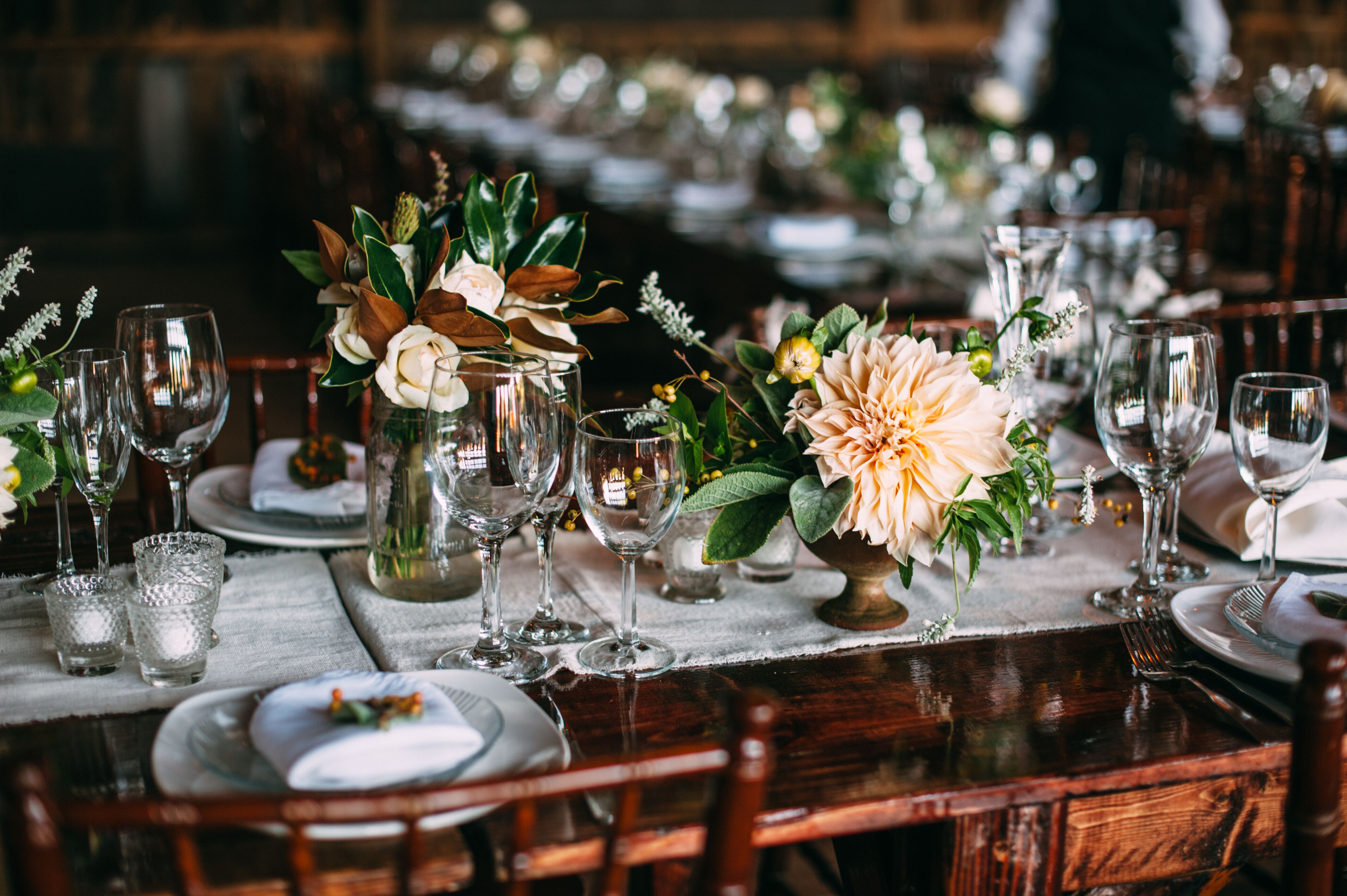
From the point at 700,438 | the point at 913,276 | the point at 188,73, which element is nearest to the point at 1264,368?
the point at 913,276

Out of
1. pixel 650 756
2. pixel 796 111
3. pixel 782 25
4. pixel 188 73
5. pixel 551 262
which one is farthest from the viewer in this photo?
pixel 782 25

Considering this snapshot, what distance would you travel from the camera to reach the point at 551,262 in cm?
130

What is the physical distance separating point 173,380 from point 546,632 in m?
0.44

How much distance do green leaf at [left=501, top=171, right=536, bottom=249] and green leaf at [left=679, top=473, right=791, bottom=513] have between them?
0.34 meters

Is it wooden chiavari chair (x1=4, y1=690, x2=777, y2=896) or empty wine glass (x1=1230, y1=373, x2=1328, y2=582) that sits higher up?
empty wine glass (x1=1230, y1=373, x2=1328, y2=582)

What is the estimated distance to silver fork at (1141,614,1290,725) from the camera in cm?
104

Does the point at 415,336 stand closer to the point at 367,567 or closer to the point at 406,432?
the point at 406,432

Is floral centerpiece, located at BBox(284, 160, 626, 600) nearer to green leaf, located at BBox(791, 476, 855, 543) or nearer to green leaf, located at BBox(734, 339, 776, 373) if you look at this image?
green leaf, located at BBox(734, 339, 776, 373)

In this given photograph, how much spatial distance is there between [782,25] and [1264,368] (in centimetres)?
671

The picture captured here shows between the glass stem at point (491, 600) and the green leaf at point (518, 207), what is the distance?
326 mm

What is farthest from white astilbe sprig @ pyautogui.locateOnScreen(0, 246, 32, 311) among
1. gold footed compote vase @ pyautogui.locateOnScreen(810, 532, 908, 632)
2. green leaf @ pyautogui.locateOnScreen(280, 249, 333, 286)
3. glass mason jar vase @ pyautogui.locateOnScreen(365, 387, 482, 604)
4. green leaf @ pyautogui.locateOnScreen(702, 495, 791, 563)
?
gold footed compote vase @ pyautogui.locateOnScreen(810, 532, 908, 632)

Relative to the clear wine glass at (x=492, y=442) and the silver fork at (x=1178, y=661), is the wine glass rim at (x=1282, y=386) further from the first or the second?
the clear wine glass at (x=492, y=442)

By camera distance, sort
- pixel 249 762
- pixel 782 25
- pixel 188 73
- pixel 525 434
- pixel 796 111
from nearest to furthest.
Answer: pixel 249 762 → pixel 525 434 → pixel 796 111 → pixel 188 73 → pixel 782 25

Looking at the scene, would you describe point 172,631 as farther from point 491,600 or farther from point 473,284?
point 473,284
